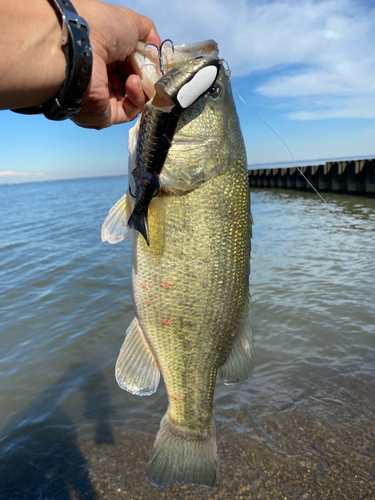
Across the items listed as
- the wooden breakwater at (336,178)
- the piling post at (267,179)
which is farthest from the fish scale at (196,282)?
the piling post at (267,179)

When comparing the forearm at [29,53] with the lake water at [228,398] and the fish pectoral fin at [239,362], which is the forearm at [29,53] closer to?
the fish pectoral fin at [239,362]

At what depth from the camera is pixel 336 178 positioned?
2625 centimetres

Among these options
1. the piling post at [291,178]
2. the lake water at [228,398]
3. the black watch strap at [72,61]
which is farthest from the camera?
the piling post at [291,178]

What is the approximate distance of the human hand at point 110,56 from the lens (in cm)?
184

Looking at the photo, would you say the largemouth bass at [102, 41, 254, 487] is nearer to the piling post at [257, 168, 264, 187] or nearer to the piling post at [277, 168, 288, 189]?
the piling post at [277, 168, 288, 189]

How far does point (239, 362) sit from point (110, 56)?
2.02m

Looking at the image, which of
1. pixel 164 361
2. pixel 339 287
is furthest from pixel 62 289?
pixel 164 361

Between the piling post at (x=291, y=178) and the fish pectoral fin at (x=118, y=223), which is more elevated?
the piling post at (x=291, y=178)

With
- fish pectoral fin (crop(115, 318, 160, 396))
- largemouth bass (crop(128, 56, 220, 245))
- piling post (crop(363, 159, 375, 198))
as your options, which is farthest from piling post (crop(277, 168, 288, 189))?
largemouth bass (crop(128, 56, 220, 245))

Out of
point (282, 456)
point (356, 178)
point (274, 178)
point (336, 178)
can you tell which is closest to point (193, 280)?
point (282, 456)

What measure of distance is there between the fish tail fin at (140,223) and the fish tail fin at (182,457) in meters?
1.30

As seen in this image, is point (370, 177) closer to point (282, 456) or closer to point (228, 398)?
point (228, 398)

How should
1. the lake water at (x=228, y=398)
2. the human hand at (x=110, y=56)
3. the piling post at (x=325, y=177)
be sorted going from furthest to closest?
the piling post at (x=325, y=177) → the lake water at (x=228, y=398) → the human hand at (x=110, y=56)

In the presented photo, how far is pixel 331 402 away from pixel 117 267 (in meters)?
7.71
